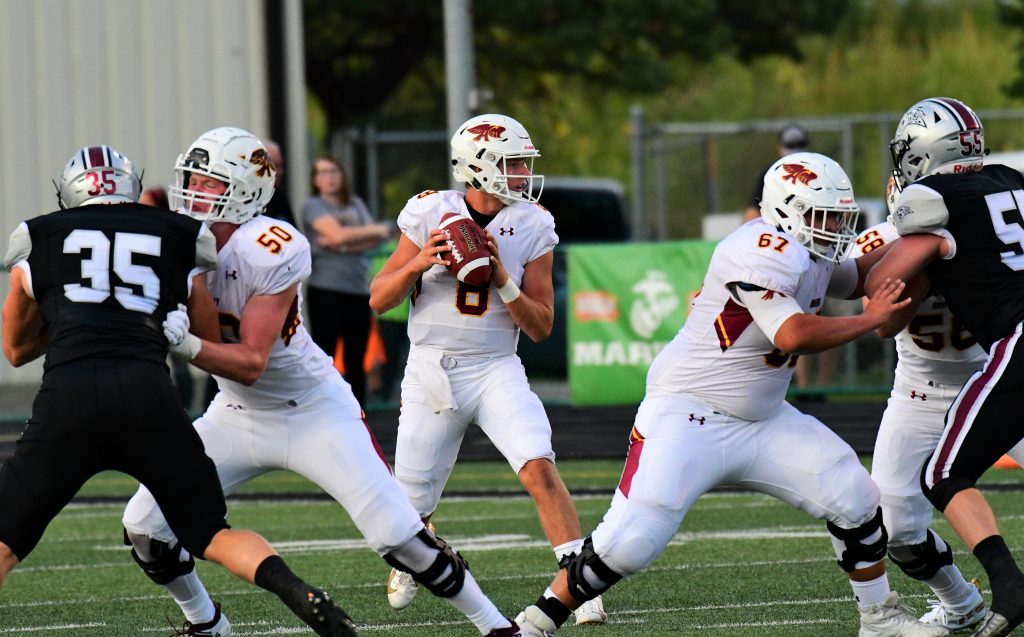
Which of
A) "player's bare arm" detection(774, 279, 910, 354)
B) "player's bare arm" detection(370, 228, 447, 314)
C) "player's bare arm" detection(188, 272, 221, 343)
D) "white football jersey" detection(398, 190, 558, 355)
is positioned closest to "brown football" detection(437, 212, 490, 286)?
"player's bare arm" detection(370, 228, 447, 314)

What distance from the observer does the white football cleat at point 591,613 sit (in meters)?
5.66

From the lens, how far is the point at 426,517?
20.0 feet

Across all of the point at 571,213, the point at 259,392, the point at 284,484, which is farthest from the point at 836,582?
the point at 571,213

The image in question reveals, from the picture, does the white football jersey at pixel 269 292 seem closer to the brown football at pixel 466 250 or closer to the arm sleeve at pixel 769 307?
the brown football at pixel 466 250

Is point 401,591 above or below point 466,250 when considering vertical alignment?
below

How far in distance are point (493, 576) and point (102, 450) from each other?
233cm

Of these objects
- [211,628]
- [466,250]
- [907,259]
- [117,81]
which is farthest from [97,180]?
[117,81]

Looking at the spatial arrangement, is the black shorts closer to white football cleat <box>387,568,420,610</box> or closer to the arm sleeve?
white football cleat <box>387,568,420,610</box>

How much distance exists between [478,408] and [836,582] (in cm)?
148

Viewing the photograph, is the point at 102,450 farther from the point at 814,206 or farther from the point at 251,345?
the point at 814,206

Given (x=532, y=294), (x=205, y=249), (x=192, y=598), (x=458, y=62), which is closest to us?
(x=205, y=249)

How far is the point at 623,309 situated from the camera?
11664mm

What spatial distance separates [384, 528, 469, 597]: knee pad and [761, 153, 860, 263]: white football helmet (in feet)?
4.55

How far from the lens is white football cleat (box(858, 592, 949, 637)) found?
522 cm
